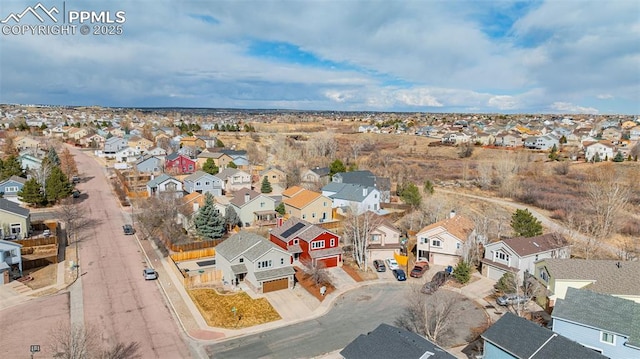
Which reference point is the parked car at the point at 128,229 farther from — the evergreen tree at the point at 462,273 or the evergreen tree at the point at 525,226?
the evergreen tree at the point at 525,226

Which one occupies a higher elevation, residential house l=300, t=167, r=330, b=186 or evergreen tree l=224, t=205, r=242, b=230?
residential house l=300, t=167, r=330, b=186

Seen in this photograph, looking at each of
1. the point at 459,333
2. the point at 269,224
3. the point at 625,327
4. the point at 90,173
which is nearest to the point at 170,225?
the point at 269,224

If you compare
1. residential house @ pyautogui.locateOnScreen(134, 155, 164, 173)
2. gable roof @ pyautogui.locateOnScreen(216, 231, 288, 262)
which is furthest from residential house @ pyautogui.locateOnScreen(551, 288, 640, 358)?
residential house @ pyautogui.locateOnScreen(134, 155, 164, 173)

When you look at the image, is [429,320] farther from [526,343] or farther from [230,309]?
[230,309]

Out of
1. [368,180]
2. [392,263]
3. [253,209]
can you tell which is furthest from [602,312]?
[368,180]

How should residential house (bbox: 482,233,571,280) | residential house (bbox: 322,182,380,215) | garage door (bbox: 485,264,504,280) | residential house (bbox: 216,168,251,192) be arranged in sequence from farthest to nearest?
1. residential house (bbox: 216,168,251,192)
2. residential house (bbox: 322,182,380,215)
3. garage door (bbox: 485,264,504,280)
4. residential house (bbox: 482,233,571,280)

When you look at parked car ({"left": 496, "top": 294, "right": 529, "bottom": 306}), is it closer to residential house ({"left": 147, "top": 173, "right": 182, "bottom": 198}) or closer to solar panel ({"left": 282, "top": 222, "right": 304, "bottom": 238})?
solar panel ({"left": 282, "top": 222, "right": 304, "bottom": 238})

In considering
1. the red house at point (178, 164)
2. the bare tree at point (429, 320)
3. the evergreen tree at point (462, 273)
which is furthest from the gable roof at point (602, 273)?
the red house at point (178, 164)
